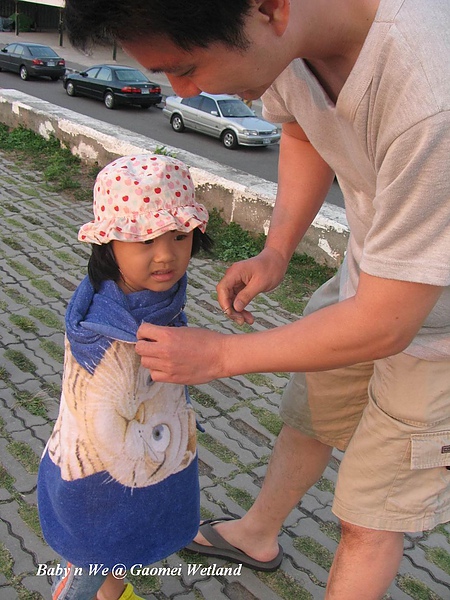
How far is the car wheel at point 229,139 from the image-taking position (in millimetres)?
14141

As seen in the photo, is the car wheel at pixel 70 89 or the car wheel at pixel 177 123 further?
the car wheel at pixel 70 89

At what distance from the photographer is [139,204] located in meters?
1.61

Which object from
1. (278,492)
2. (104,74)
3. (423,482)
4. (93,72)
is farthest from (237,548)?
(93,72)

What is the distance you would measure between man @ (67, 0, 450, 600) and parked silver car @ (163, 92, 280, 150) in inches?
481

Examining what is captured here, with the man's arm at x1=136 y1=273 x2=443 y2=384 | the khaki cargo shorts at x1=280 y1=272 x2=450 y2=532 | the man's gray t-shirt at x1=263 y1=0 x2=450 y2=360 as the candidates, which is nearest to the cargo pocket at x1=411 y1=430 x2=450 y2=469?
the khaki cargo shorts at x1=280 y1=272 x2=450 y2=532

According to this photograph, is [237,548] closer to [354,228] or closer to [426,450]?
[426,450]

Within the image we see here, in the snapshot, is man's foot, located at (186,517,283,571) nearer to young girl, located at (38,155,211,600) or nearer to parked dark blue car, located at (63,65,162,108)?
young girl, located at (38,155,211,600)

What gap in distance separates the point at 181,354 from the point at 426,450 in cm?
73

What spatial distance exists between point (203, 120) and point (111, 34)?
1389 centimetres

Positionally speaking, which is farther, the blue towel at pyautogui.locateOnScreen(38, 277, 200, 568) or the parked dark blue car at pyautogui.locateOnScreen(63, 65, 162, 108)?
the parked dark blue car at pyautogui.locateOnScreen(63, 65, 162, 108)

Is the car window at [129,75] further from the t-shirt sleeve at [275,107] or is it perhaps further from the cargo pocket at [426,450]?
the cargo pocket at [426,450]

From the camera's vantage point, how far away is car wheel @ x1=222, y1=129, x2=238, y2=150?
14.1 m

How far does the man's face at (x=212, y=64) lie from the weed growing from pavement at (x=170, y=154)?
1.85m

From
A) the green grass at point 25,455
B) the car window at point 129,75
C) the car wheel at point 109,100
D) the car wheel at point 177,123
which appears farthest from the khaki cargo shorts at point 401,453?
the car window at point 129,75
